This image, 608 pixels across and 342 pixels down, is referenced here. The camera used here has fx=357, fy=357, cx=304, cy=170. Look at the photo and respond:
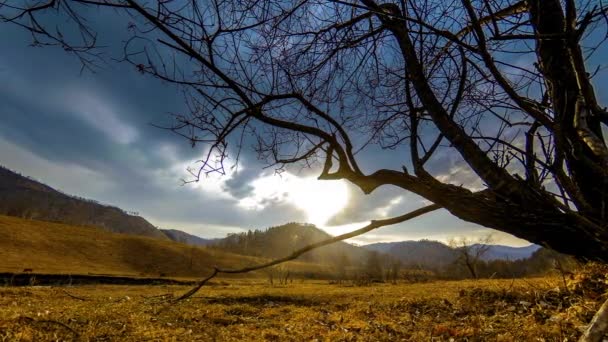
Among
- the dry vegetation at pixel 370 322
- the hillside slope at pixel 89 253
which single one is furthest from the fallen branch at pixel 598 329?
the hillside slope at pixel 89 253

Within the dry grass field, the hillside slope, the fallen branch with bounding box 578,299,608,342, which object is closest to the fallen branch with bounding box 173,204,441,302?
the dry grass field

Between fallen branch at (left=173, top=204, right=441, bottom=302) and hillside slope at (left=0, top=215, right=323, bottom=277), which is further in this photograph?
hillside slope at (left=0, top=215, right=323, bottom=277)

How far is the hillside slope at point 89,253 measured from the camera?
57916 millimetres

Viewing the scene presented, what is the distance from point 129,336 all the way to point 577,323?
5.39 m

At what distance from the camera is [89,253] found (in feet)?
235

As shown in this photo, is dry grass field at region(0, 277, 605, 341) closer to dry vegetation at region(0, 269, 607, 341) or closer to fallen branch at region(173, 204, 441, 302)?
dry vegetation at region(0, 269, 607, 341)

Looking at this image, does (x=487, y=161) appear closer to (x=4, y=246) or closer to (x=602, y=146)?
(x=602, y=146)

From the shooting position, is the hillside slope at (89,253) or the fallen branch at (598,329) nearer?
the fallen branch at (598,329)

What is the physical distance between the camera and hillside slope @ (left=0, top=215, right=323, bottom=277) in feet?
190

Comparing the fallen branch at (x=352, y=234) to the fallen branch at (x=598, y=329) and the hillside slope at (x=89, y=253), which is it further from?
the hillside slope at (x=89, y=253)

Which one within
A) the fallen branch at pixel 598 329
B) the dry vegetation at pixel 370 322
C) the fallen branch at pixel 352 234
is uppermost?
the fallen branch at pixel 352 234

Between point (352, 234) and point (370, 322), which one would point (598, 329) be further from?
point (370, 322)

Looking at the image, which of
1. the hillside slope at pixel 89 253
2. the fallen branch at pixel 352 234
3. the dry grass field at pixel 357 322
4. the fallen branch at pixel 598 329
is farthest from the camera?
the hillside slope at pixel 89 253

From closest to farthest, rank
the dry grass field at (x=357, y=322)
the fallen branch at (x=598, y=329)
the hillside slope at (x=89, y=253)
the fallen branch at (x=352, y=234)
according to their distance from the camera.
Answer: the fallen branch at (x=598, y=329)
the fallen branch at (x=352, y=234)
the dry grass field at (x=357, y=322)
the hillside slope at (x=89, y=253)
